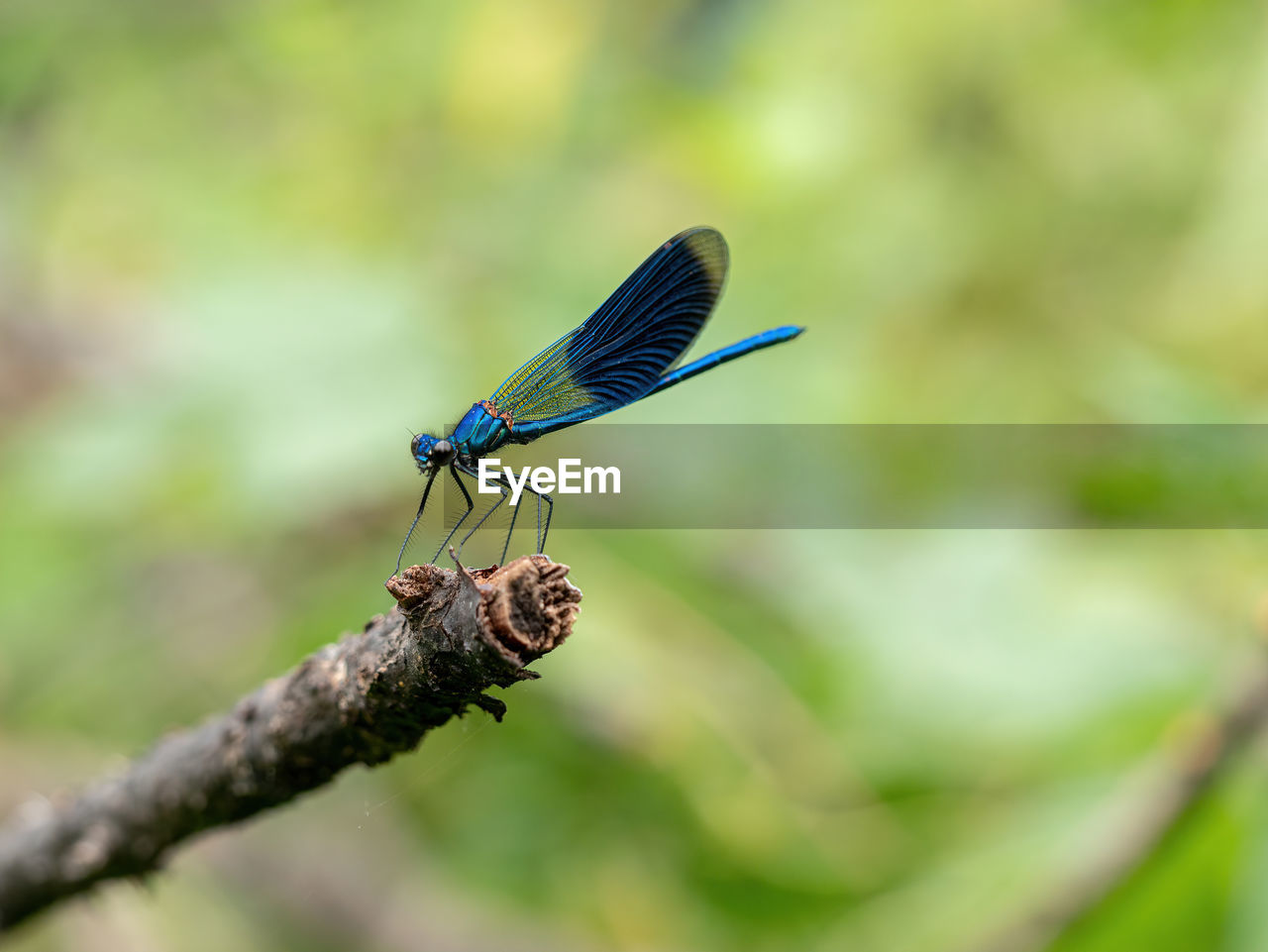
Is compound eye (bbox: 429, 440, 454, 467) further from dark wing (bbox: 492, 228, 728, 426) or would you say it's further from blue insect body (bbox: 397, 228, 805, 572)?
dark wing (bbox: 492, 228, 728, 426)

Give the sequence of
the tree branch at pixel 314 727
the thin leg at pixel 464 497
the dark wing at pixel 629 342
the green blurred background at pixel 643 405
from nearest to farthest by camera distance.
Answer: the tree branch at pixel 314 727 < the thin leg at pixel 464 497 < the dark wing at pixel 629 342 < the green blurred background at pixel 643 405

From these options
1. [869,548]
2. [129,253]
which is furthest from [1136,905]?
[129,253]

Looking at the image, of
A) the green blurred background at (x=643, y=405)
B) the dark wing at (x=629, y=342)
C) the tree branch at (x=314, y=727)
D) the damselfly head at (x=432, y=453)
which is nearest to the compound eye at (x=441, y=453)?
the damselfly head at (x=432, y=453)

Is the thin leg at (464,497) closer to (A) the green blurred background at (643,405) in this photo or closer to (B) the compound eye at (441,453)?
(B) the compound eye at (441,453)

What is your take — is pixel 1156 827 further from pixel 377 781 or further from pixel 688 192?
pixel 688 192

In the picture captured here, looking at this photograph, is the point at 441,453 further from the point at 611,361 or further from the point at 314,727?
the point at 314,727

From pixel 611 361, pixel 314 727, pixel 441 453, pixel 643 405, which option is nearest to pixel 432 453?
pixel 441 453
